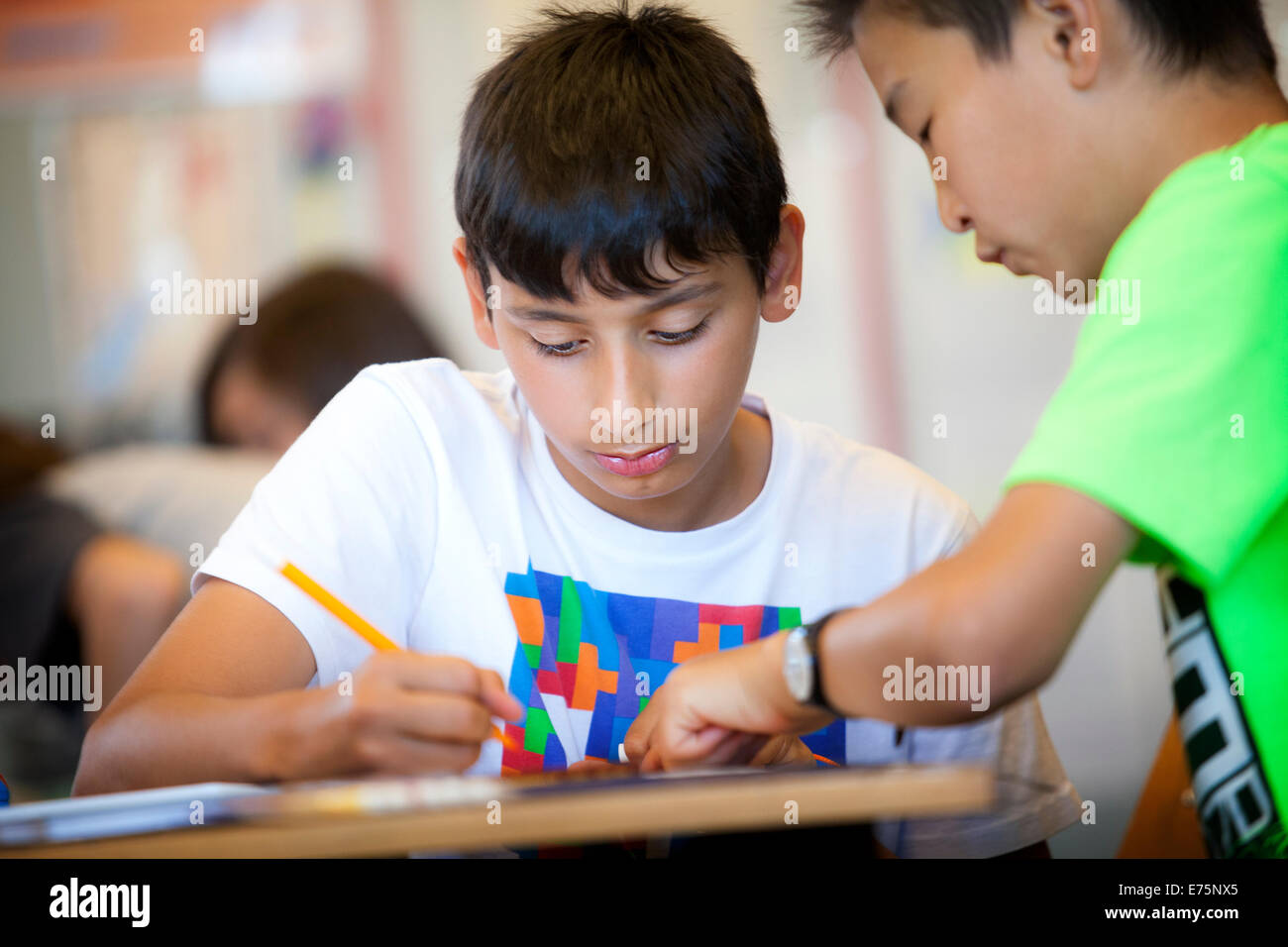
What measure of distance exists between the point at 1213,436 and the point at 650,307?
0.41 m

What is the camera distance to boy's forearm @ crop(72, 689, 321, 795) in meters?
0.75

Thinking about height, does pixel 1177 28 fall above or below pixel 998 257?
above

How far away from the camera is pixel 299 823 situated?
1.71ft

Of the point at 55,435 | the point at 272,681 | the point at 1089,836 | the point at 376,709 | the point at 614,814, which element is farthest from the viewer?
the point at 55,435

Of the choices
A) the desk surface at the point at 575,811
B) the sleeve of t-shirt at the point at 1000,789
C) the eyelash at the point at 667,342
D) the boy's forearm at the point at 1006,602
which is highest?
the eyelash at the point at 667,342

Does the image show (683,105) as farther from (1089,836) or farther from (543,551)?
(1089,836)

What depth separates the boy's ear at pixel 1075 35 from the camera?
0.81 metres

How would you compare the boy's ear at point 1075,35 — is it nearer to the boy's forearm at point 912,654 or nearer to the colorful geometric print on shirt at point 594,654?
the boy's forearm at point 912,654

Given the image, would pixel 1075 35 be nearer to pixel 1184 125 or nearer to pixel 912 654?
pixel 1184 125

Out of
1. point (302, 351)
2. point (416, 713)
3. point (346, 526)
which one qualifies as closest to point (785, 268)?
point (346, 526)

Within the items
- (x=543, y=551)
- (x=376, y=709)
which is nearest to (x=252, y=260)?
(x=543, y=551)

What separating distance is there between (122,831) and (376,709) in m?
0.14

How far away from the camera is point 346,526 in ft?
3.29

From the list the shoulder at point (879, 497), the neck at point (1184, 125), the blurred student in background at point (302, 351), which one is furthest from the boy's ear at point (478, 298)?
the blurred student in background at point (302, 351)
